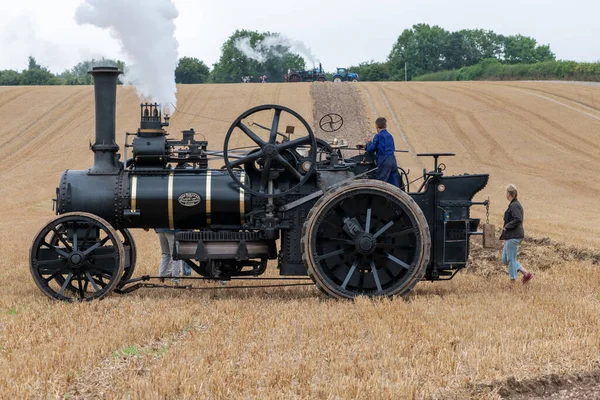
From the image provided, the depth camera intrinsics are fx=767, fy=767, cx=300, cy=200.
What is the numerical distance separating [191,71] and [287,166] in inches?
2752

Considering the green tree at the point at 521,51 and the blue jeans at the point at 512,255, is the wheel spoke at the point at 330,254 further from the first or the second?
the green tree at the point at 521,51

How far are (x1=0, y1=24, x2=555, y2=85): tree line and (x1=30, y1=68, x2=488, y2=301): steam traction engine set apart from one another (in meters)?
66.4

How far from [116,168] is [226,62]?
75.7 metres

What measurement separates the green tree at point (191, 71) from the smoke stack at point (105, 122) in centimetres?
6759

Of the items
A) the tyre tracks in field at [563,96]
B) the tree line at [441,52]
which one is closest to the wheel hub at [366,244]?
the tyre tracks in field at [563,96]

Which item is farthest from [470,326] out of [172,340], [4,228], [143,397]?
[4,228]

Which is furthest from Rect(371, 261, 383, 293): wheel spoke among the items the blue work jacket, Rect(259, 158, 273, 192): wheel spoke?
Rect(259, 158, 273, 192): wheel spoke

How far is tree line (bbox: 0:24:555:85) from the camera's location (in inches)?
3076

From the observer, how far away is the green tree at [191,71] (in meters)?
76.9

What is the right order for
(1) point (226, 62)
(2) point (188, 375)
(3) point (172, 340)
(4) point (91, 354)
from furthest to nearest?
(1) point (226, 62) → (3) point (172, 340) → (4) point (91, 354) → (2) point (188, 375)

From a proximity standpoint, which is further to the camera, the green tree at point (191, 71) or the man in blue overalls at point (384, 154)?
the green tree at point (191, 71)

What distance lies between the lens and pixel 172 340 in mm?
7359

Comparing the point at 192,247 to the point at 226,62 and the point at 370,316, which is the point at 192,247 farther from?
the point at 226,62

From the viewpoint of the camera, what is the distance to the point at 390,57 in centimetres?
11275
